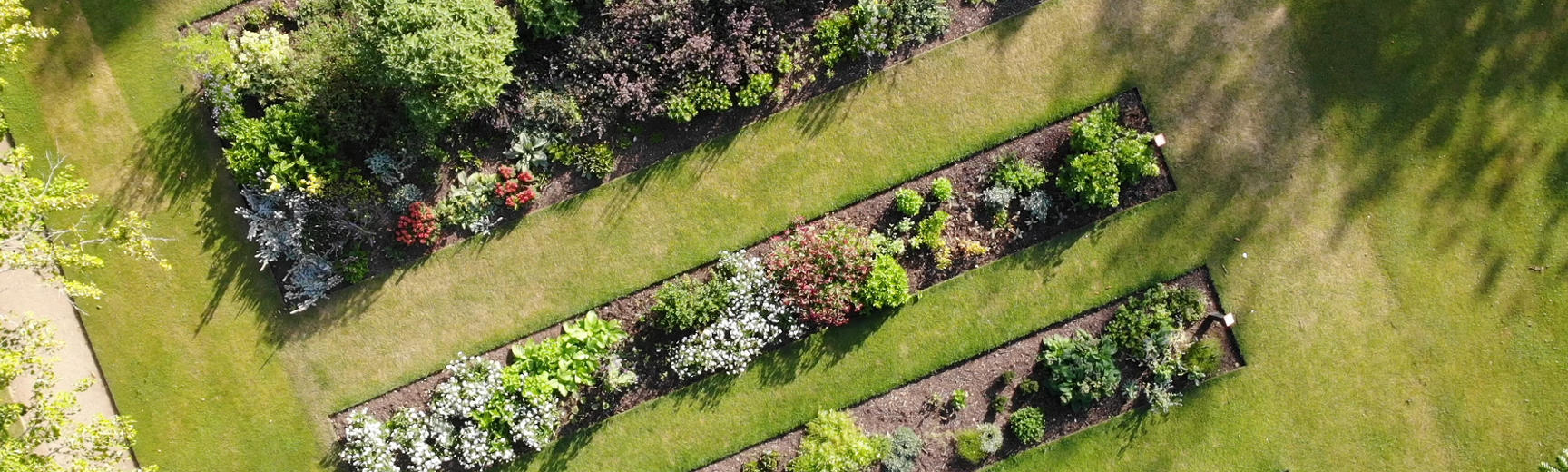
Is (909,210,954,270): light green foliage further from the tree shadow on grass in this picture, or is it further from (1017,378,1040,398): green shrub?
the tree shadow on grass

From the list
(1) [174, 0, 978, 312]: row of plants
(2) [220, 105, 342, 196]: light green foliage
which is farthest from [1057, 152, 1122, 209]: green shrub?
(2) [220, 105, 342, 196]: light green foliage

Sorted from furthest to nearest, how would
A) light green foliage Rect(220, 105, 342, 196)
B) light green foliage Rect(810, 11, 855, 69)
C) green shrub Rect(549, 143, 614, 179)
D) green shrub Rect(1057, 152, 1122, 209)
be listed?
green shrub Rect(549, 143, 614, 179), light green foliage Rect(810, 11, 855, 69), green shrub Rect(1057, 152, 1122, 209), light green foliage Rect(220, 105, 342, 196)

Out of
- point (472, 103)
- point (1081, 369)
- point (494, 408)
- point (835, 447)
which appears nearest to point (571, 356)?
point (494, 408)

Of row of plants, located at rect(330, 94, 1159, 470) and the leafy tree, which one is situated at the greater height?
the leafy tree

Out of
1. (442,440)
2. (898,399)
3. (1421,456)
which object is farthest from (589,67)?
(1421,456)

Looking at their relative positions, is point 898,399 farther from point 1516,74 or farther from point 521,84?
point 1516,74

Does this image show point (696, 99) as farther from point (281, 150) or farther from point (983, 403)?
point (983, 403)

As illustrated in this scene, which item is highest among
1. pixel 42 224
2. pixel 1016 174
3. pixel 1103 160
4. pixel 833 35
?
pixel 42 224
